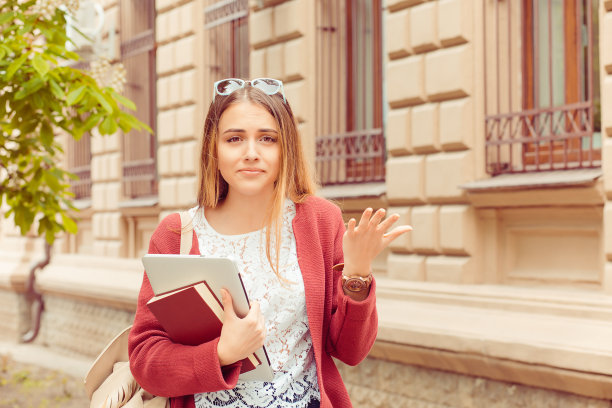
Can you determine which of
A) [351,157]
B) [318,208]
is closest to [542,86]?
[351,157]

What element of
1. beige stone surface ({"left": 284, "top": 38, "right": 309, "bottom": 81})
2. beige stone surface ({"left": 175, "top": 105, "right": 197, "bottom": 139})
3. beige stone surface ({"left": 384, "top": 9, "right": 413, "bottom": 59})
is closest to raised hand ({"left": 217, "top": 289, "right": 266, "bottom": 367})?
beige stone surface ({"left": 384, "top": 9, "right": 413, "bottom": 59})

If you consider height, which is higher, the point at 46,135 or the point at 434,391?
the point at 46,135

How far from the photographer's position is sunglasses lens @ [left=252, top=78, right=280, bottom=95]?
81.1 inches

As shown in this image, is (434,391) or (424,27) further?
(424,27)

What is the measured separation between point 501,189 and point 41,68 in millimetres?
3310

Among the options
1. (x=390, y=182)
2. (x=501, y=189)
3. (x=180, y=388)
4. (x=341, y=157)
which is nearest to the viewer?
(x=180, y=388)

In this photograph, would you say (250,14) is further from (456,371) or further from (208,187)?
(208,187)

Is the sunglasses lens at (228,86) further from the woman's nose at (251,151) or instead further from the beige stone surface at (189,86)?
the beige stone surface at (189,86)

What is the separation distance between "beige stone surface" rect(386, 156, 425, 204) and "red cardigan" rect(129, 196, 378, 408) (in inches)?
157

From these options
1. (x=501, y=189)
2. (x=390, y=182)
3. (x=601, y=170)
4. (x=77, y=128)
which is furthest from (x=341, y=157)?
(x=77, y=128)

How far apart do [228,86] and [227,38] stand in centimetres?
691

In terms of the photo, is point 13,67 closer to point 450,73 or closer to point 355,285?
point 355,285

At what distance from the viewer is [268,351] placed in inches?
77.0

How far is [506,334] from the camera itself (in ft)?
15.2
